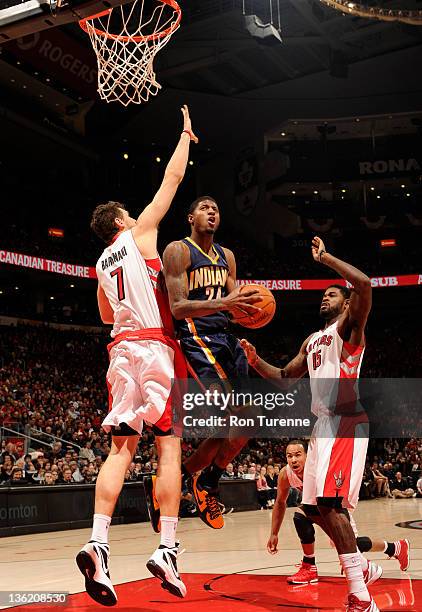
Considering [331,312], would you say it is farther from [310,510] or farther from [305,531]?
[305,531]

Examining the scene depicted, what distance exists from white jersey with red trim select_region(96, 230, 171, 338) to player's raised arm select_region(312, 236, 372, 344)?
3.76 feet

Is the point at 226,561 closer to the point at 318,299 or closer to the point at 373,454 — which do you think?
the point at 373,454

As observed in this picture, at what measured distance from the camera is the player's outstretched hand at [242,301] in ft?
14.3

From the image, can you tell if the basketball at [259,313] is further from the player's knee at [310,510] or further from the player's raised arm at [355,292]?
the player's knee at [310,510]

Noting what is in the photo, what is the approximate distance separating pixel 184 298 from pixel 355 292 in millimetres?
1109

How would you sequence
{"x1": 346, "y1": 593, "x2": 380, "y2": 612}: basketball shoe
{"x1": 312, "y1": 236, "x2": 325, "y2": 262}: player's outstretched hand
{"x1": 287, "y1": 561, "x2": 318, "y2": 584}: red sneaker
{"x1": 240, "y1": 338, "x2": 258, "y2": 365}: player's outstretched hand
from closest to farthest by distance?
{"x1": 346, "y1": 593, "x2": 380, "y2": 612}: basketball shoe < {"x1": 312, "y1": 236, "x2": 325, "y2": 262}: player's outstretched hand < {"x1": 240, "y1": 338, "x2": 258, "y2": 365}: player's outstretched hand < {"x1": 287, "y1": 561, "x2": 318, "y2": 584}: red sneaker

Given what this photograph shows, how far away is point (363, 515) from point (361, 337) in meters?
11.3

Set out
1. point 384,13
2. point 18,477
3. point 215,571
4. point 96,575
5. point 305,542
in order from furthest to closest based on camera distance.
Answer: point 384,13
point 18,477
point 215,571
point 305,542
point 96,575

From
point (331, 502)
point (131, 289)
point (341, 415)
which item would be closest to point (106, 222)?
point (131, 289)

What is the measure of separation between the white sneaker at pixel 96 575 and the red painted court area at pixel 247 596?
819 millimetres

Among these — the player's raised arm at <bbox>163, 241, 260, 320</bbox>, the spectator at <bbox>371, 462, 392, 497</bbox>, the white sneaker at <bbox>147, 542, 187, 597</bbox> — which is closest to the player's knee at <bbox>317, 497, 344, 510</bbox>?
the white sneaker at <bbox>147, 542, 187, 597</bbox>

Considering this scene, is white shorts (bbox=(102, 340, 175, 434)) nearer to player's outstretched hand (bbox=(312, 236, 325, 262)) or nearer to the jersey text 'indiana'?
the jersey text 'indiana'

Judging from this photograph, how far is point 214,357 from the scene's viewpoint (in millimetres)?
4578

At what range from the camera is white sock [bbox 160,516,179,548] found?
415 centimetres
